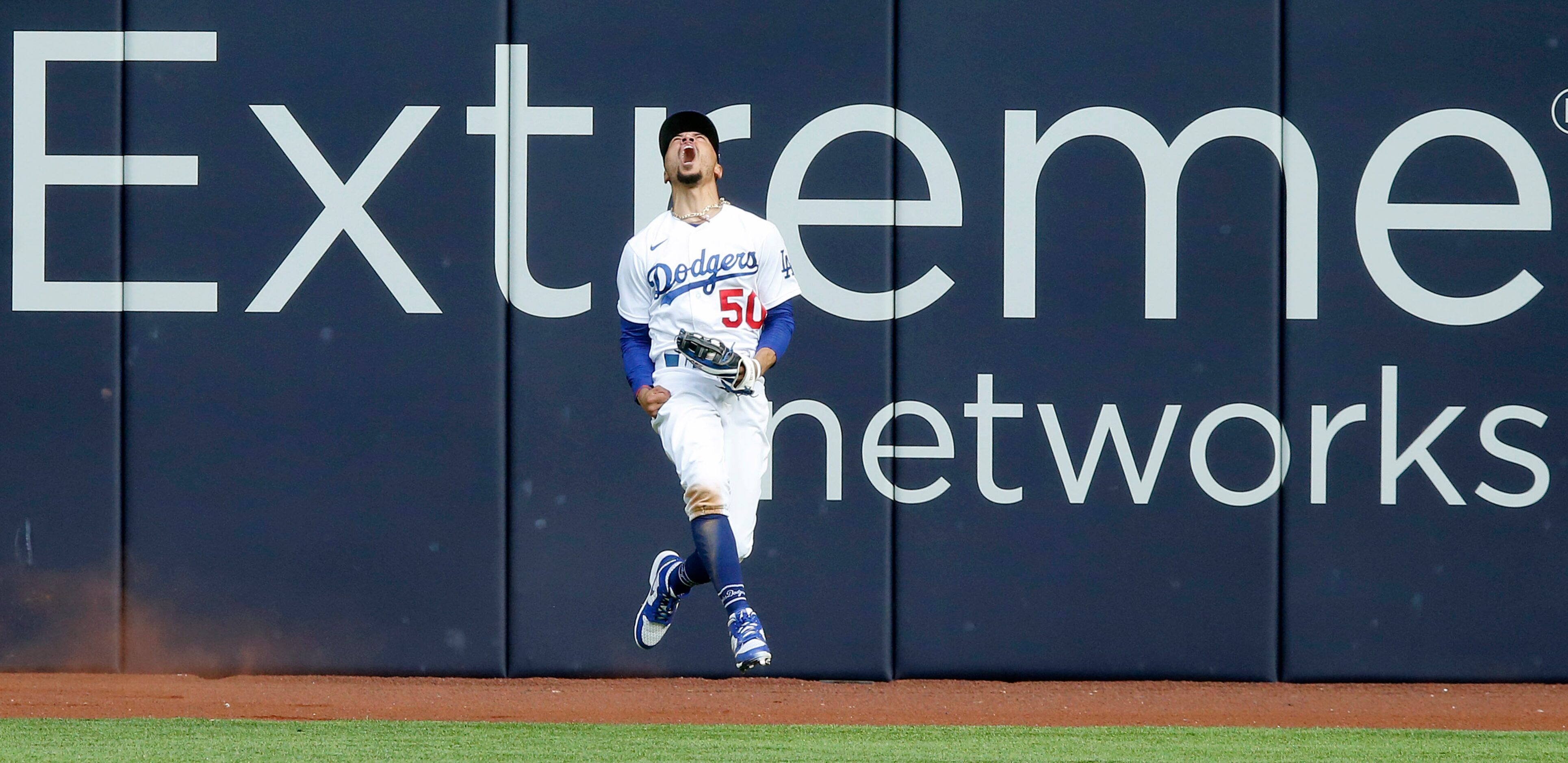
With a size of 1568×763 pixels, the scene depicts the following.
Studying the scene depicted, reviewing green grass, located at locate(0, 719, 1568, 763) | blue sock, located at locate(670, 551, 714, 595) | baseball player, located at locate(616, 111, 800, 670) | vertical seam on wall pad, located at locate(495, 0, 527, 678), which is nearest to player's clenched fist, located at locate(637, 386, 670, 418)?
baseball player, located at locate(616, 111, 800, 670)

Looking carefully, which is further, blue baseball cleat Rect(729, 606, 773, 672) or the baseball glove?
the baseball glove

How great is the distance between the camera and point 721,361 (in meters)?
4.17

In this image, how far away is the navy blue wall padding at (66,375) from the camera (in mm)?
5883

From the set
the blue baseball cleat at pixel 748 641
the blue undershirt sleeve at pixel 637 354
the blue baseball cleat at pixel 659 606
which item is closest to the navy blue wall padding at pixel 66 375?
the blue undershirt sleeve at pixel 637 354

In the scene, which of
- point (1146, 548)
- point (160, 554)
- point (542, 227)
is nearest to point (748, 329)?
point (542, 227)

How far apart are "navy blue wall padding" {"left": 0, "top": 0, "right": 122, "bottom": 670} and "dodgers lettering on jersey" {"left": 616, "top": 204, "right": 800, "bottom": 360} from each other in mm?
2494

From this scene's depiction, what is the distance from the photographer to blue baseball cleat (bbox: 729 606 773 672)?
12.8 feet

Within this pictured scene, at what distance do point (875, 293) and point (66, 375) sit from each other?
300cm

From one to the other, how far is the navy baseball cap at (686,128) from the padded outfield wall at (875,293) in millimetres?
1454

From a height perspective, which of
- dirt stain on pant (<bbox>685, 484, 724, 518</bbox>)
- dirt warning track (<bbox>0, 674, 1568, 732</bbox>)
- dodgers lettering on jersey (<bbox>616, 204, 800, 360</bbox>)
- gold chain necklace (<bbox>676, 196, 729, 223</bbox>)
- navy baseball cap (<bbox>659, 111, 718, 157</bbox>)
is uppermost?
navy baseball cap (<bbox>659, 111, 718, 157</bbox>)

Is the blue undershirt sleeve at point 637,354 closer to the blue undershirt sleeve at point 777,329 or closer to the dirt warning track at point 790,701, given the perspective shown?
the blue undershirt sleeve at point 777,329

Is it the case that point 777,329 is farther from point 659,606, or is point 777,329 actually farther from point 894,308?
point 894,308

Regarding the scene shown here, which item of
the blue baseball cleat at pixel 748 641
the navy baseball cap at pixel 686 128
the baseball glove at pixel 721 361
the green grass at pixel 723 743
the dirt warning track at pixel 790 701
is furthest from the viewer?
the dirt warning track at pixel 790 701

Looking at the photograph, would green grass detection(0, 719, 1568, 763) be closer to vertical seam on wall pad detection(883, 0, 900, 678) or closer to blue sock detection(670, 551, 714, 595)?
blue sock detection(670, 551, 714, 595)
